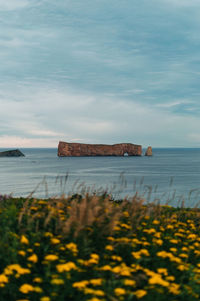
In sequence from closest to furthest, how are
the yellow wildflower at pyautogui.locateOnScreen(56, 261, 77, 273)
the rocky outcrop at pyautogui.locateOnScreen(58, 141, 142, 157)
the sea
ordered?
the yellow wildflower at pyautogui.locateOnScreen(56, 261, 77, 273) → the sea → the rocky outcrop at pyautogui.locateOnScreen(58, 141, 142, 157)

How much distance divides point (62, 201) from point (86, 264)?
3137 millimetres

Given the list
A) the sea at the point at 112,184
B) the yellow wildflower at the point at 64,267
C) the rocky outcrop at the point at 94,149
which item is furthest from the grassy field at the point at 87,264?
the rocky outcrop at the point at 94,149

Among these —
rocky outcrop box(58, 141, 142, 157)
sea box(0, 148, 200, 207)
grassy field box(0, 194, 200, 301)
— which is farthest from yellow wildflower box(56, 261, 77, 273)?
rocky outcrop box(58, 141, 142, 157)

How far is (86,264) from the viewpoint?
15.2 ft

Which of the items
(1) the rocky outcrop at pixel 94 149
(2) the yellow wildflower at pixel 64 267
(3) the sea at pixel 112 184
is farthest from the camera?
(1) the rocky outcrop at pixel 94 149

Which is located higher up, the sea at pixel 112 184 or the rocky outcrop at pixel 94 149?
the rocky outcrop at pixel 94 149

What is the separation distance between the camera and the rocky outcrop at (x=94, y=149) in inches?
6033

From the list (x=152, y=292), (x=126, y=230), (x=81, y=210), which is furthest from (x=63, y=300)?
(x=126, y=230)

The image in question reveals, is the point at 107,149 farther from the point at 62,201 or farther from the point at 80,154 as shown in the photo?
the point at 62,201

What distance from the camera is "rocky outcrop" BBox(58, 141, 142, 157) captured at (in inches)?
6033

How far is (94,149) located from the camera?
15875cm

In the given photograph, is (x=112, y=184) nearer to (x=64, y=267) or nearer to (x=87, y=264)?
(x=87, y=264)

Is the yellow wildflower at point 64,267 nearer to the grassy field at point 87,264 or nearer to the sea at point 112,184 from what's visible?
the grassy field at point 87,264

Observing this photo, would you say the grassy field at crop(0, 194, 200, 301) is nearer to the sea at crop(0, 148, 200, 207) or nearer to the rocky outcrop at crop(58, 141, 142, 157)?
the sea at crop(0, 148, 200, 207)
